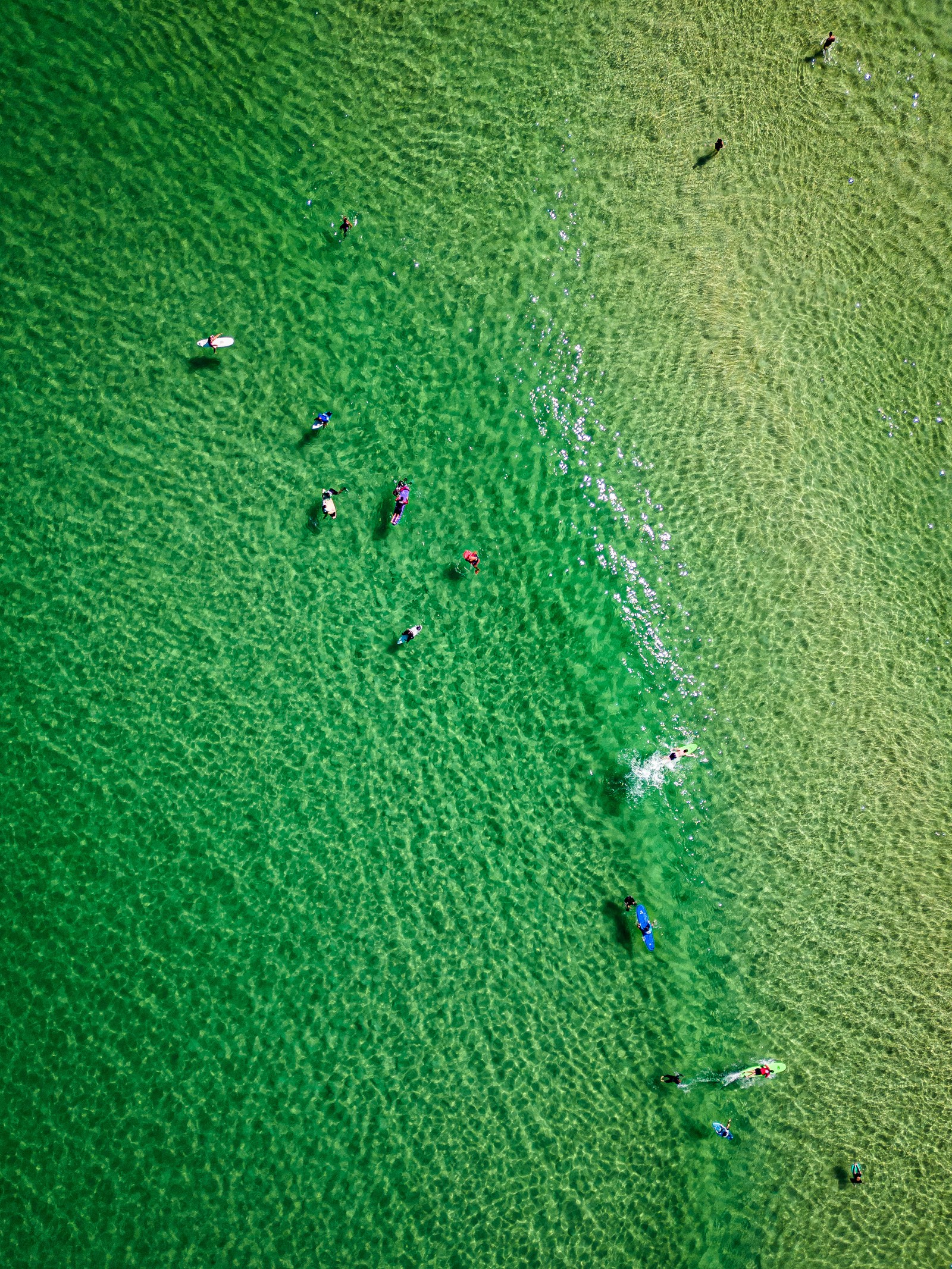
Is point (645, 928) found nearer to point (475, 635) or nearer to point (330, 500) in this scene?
point (475, 635)

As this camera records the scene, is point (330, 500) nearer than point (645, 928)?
No

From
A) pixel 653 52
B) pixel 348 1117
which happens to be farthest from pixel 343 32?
pixel 348 1117

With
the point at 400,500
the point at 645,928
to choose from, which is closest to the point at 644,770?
the point at 645,928

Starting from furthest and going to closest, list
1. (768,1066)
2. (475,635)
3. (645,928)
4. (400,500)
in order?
(475,635) → (400,500) → (768,1066) → (645,928)

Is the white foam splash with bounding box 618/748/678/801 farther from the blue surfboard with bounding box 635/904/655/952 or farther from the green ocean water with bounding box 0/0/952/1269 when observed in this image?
the blue surfboard with bounding box 635/904/655/952

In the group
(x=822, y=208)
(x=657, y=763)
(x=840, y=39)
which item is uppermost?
(x=840, y=39)

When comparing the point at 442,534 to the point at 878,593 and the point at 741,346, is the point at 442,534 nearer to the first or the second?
the point at 741,346
